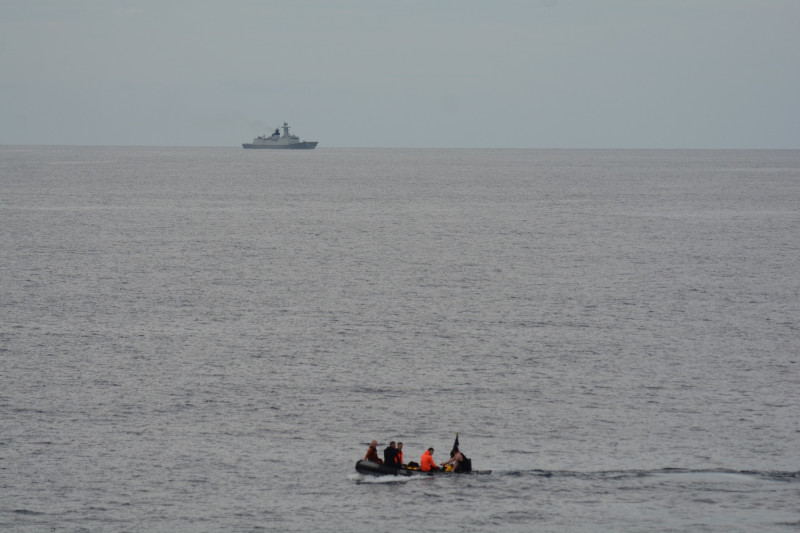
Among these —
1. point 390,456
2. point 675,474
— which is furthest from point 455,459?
point 675,474

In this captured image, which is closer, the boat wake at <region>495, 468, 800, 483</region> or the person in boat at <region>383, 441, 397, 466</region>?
the boat wake at <region>495, 468, 800, 483</region>

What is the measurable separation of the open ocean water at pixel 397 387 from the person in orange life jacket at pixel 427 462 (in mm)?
609

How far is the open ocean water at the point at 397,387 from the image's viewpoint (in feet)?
126

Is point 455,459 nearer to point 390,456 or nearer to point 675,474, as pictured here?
point 390,456

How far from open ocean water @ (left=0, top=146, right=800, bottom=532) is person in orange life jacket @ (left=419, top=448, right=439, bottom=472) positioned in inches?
24.0

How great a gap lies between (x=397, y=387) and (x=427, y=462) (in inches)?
486

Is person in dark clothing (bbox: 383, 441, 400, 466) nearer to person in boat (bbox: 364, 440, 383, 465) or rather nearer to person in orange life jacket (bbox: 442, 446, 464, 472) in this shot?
person in boat (bbox: 364, 440, 383, 465)

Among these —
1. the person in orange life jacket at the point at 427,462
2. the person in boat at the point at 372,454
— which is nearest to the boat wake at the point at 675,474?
the person in orange life jacket at the point at 427,462

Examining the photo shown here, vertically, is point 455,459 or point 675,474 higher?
point 455,459

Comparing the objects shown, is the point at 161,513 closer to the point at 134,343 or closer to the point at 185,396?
the point at 185,396

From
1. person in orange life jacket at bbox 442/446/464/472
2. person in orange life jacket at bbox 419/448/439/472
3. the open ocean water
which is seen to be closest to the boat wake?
the open ocean water

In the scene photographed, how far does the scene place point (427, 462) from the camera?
136 ft

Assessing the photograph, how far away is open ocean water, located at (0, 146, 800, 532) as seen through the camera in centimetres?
3853

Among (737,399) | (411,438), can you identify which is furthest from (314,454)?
(737,399)
